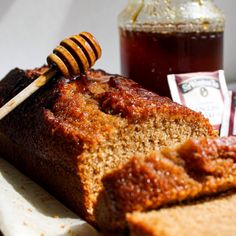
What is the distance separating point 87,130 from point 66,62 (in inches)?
16.1

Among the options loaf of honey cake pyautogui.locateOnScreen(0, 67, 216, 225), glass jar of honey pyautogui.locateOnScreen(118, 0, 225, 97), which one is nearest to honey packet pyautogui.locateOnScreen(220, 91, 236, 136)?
glass jar of honey pyautogui.locateOnScreen(118, 0, 225, 97)

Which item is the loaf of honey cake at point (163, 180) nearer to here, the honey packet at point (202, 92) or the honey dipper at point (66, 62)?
the honey dipper at point (66, 62)

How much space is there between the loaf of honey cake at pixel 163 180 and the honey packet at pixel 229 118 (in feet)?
2.63

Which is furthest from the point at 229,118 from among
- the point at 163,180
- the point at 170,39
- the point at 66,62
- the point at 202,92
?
the point at 163,180

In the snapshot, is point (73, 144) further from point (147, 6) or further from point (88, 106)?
point (147, 6)

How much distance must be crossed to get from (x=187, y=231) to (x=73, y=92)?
2.78 ft

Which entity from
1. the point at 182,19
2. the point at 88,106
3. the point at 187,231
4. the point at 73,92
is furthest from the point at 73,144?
the point at 182,19

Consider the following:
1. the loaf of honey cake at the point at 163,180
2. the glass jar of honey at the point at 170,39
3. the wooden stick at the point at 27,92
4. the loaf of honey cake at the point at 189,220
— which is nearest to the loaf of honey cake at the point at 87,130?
the wooden stick at the point at 27,92

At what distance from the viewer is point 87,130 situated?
5.78 ft

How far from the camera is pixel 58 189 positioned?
1.91m

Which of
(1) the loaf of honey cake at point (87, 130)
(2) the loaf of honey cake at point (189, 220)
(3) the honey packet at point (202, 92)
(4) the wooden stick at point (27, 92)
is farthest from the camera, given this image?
(3) the honey packet at point (202, 92)

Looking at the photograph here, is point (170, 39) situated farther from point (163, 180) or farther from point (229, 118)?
point (163, 180)

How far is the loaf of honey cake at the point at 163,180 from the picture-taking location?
1.44 metres

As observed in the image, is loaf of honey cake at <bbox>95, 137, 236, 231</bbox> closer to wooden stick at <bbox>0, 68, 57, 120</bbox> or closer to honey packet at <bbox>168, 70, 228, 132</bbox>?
wooden stick at <bbox>0, 68, 57, 120</bbox>
